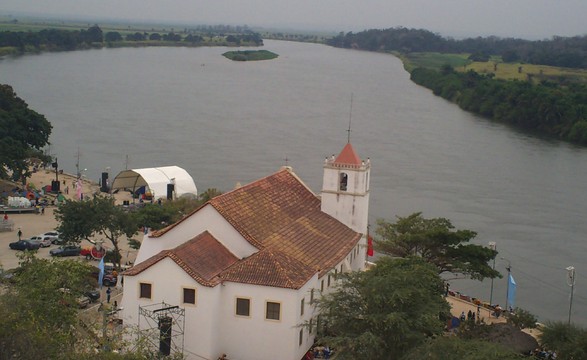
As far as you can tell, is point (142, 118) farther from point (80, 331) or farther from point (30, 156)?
point (80, 331)

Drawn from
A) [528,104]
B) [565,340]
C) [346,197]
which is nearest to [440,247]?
[346,197]

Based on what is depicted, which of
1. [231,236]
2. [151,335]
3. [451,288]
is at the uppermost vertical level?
[231,236]

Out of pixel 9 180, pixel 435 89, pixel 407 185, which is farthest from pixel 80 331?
pixel 435 89

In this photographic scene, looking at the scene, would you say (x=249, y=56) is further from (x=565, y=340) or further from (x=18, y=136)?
(x=565, y=340)

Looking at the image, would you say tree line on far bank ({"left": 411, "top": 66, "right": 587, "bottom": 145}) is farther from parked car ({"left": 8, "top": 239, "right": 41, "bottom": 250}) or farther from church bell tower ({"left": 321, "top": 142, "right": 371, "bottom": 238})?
parked car ({"left": 8, "top": 239, "right": 41, "bottom": 250})

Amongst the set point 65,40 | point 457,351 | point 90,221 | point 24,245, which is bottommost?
point 24,245
